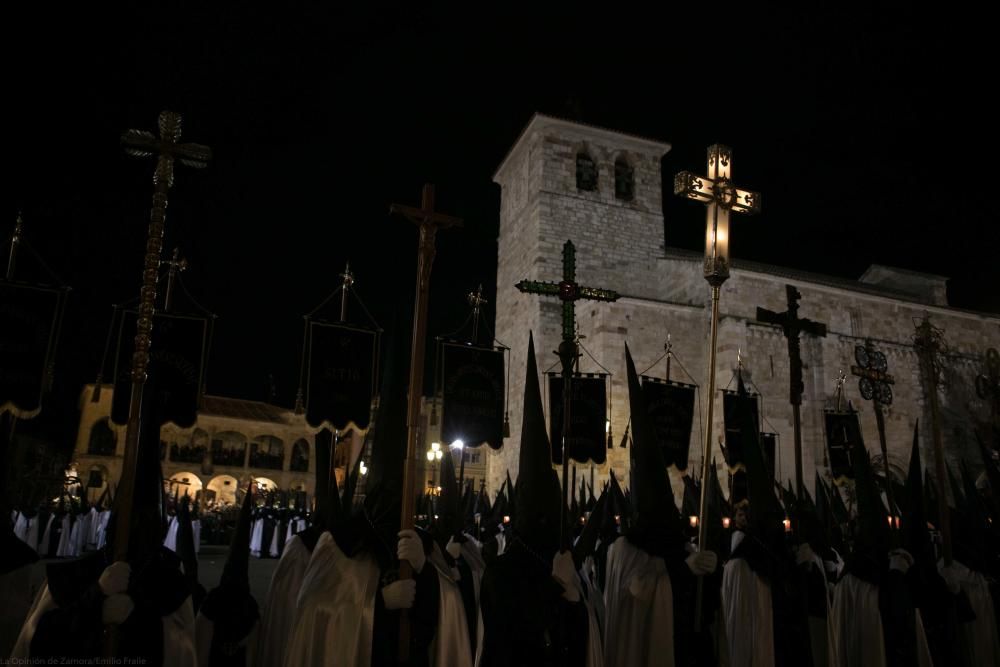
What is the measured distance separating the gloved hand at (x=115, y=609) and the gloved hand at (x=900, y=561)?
5827 mm

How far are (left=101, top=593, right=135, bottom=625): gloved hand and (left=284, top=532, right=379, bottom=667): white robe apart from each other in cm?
91

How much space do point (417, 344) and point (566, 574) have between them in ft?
5.77

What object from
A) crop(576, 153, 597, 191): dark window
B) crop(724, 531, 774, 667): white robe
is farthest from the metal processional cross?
crop(576, 153, 597, 191): dark window

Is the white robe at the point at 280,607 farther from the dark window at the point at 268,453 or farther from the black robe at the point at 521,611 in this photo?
the dark window at the point at 268,453

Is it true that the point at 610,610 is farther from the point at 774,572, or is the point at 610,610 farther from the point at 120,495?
the point at 120,495

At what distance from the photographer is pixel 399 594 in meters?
3.83

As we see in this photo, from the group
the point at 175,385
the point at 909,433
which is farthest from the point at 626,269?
the point at 175,385

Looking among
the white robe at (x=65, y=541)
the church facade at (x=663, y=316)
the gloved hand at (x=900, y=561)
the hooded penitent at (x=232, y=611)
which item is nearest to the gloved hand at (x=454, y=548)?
the hooded penitent at (x=232, y=611)

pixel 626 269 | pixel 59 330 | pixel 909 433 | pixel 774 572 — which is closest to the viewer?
pixel 774 572

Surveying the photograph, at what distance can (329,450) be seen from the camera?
5.62 meters

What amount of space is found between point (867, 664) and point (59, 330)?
9368mm

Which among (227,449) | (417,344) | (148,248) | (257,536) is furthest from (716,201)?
(227,449)

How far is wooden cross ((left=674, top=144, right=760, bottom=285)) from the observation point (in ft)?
20.2

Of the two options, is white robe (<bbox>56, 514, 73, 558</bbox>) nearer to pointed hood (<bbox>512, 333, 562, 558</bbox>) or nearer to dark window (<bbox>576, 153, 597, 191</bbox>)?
pointed hood (<bbox>512, 333, 562, 558</bbox>)
